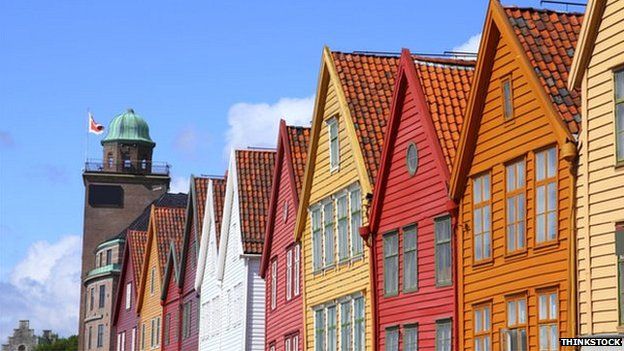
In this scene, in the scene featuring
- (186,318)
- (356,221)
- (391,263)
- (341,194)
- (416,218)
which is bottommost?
(391,263)

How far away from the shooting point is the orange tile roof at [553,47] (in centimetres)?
2907

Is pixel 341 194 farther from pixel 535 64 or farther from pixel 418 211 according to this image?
pixel 535 64

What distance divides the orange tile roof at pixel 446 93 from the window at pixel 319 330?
32.7 feet

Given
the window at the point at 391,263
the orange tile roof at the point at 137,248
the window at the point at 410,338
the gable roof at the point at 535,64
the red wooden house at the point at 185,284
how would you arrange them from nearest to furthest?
the gable roof at the point at 535,64, the window at the point at 410,338, the window at the point at 391,263, the red wooden house at the point at 185,284, the orange tile roof at the point at 137,248

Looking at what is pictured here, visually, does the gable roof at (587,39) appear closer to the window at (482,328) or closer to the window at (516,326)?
the window at (516,326)

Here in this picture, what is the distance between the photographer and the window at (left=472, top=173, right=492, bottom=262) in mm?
31938

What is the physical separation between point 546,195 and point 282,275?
21.0 metres

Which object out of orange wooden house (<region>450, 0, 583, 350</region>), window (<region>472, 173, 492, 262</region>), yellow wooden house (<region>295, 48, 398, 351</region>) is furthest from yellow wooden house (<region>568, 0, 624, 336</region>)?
yellow wooden house (<region>295, 48, 398, 351</region>)

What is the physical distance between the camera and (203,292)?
202ft

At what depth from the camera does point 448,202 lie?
3334 cm

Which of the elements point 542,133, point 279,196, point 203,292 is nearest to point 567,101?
point 542,133

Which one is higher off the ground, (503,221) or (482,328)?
(503,221)

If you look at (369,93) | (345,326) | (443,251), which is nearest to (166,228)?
(345,326)

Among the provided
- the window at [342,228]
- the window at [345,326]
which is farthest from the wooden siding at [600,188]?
the window at [342,228]
